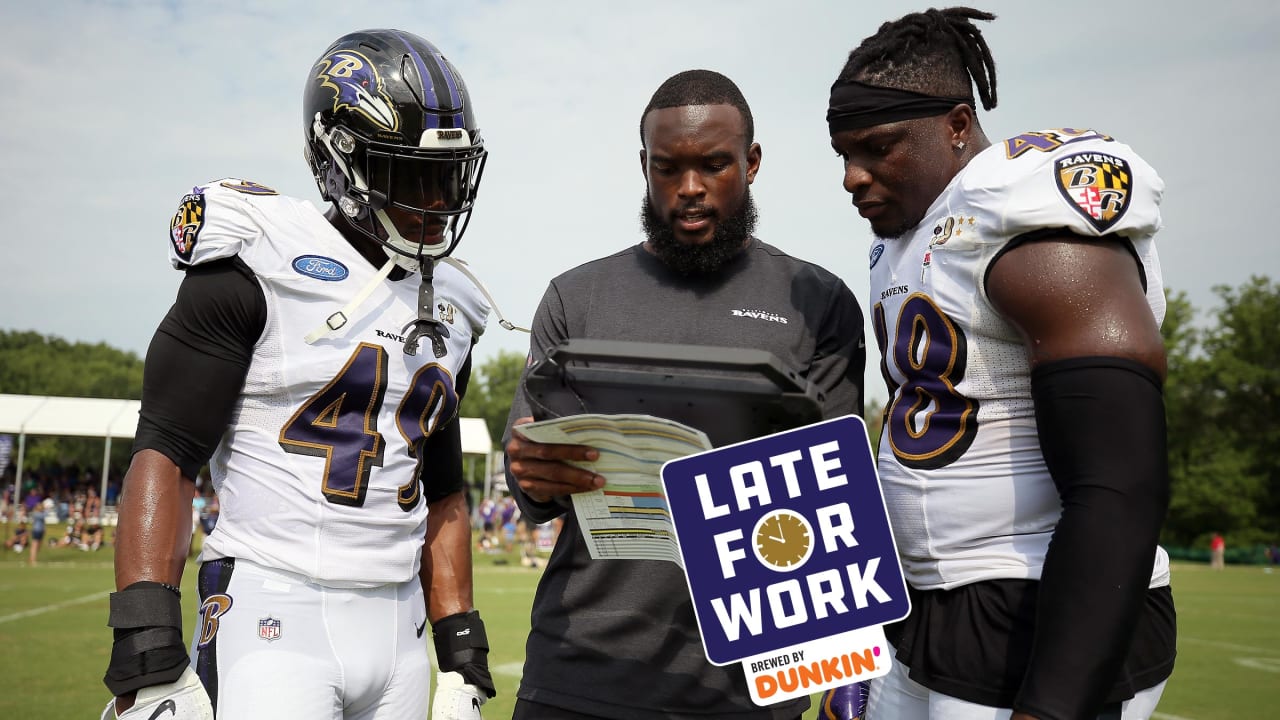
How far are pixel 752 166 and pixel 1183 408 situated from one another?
57986mm

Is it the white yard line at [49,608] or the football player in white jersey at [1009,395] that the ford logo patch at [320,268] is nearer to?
the football player in white jersey at [1009,395]

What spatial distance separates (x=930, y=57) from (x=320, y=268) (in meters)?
1.80

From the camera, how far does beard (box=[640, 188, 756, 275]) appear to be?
2.88 meters

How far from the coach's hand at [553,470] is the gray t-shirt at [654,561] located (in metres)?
0.28

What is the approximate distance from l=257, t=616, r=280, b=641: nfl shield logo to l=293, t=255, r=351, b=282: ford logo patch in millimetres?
964

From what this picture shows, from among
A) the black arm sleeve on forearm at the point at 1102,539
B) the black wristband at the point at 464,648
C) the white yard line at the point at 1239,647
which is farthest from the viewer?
the white yard line at the point at 1239,647

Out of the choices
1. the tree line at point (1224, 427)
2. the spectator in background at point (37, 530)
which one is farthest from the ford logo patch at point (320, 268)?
the tree line at point (1224, 427)

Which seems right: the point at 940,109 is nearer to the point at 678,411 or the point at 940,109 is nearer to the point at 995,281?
the point at 995,281

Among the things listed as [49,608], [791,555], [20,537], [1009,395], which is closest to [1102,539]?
[1009,395]

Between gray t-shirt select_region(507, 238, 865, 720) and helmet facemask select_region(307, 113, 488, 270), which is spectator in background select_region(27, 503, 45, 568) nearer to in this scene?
helmet facemask select_region(307, 113, 488, 270)

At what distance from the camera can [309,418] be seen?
2650 millimetres

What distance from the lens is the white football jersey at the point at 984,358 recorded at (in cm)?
188

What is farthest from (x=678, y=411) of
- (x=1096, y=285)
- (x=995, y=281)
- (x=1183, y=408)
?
(x=1183, y=408)

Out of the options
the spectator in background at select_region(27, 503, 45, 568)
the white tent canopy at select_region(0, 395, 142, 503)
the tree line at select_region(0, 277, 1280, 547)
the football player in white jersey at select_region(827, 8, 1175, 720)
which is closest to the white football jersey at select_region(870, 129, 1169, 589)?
the football player in white jersey at select_region(827, 8, 1175, 720)
